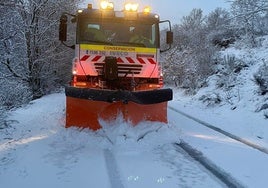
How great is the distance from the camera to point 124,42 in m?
9.54

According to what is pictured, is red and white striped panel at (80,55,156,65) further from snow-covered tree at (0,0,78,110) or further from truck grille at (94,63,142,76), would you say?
snow-covered tree at (0,0,78,110)

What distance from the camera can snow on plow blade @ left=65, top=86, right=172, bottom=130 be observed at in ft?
25.8

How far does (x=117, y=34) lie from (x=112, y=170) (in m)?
4.29

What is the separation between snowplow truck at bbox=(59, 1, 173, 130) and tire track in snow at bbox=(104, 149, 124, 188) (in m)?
1.43

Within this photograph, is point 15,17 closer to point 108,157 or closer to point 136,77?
point 136,77

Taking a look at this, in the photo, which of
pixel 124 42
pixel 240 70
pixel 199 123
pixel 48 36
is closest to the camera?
pixel 124 42

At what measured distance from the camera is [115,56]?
9383 mm

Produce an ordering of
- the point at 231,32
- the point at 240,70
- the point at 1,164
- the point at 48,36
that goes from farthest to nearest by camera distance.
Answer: the point at 231,32 → the point at 48,36 → the point at 240,70 → the point at 1,164

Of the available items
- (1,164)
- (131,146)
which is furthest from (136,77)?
(1,164)

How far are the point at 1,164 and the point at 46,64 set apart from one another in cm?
1700

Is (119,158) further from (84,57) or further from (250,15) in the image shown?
(250,15)

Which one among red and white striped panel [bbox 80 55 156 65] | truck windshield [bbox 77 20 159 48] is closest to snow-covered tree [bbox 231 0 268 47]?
truck windshield [bbox 77 20 159 48]

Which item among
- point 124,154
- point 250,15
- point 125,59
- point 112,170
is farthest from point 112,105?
point 250,15

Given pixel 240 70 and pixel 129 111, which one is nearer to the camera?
pixel 129 111
